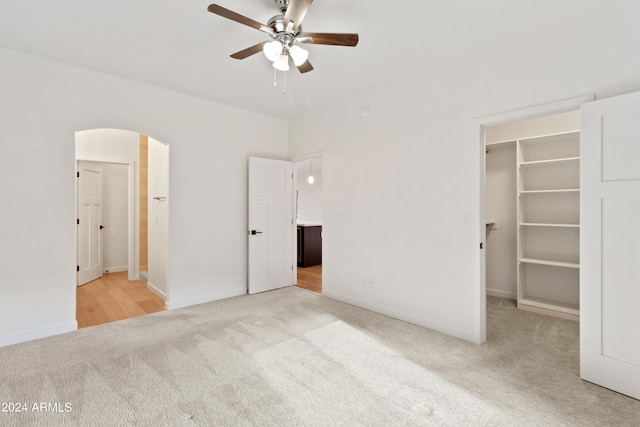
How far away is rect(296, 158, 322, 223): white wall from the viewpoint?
9.32 metres

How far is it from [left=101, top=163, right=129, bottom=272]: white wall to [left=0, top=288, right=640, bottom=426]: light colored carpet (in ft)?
10.8

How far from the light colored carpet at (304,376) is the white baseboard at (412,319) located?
88mm

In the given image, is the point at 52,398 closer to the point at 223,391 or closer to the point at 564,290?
the point at 223,391

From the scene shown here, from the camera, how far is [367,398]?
79.2 inches

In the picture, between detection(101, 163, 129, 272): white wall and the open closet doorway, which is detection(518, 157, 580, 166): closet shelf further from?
detection(101, 163, 129, 272): white wall

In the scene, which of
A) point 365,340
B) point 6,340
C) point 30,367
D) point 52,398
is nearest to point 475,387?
point 365,340

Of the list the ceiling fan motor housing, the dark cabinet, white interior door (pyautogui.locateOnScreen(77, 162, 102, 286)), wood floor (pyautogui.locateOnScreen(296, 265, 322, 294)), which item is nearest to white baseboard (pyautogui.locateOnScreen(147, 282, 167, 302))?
white interior door (pyautogui.locateOnScreen(77, 162, 102, 286))

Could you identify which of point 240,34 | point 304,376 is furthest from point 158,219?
point 304,376

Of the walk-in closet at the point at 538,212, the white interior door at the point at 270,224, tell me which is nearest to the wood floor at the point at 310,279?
the white interior door at the point at 270,224

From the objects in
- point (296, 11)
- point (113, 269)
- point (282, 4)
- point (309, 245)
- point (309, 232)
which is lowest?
point (113, 269)

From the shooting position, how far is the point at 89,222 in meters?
5.34

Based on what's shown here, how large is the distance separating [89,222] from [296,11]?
536 centimetres

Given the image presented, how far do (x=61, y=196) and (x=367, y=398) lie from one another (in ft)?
11.1

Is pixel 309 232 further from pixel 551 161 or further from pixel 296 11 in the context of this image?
pixel 296 11
